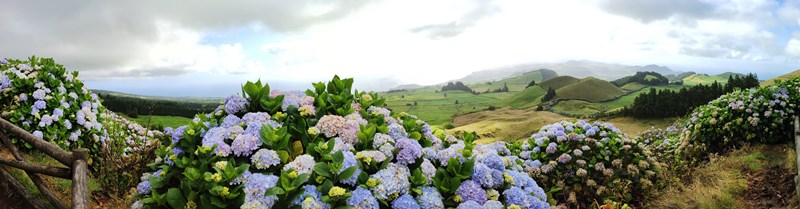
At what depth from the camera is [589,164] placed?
7879 mm

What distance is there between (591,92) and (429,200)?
65.3 metres

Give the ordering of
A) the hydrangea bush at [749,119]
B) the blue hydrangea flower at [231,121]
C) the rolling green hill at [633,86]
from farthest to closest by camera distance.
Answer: the rolling green hill at [633,86] → the hydrangea bush at [749,119] → the blue hydrangea flower at [231,121]

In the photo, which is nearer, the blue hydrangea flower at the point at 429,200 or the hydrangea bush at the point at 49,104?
the blue hydrangea flower at the point at 429,200

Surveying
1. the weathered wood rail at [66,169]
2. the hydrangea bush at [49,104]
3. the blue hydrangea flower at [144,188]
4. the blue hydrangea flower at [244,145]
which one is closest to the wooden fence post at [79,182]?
the weathered wood rail at [66,169]

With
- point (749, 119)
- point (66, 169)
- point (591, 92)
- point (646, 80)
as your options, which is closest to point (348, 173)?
point (66, 169)

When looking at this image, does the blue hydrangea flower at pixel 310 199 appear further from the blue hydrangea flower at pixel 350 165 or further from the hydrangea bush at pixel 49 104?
the hydrangea bush at pixel 49 104

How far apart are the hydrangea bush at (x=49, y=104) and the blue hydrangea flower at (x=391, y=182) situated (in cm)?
816

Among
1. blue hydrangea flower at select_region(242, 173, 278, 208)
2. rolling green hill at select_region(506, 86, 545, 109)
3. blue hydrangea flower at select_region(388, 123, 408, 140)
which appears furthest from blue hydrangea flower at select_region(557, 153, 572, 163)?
rolling green hill at select_region(506, 86, 545, 109)

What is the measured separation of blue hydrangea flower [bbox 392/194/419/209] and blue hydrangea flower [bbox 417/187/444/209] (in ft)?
0.26

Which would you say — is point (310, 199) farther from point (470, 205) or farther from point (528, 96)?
point (528, 96)

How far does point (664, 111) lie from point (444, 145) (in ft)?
105

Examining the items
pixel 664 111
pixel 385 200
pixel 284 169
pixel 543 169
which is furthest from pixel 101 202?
pixel 664 111

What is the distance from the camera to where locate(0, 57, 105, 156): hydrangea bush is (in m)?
9.02

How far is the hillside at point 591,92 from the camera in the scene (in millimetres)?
59719
